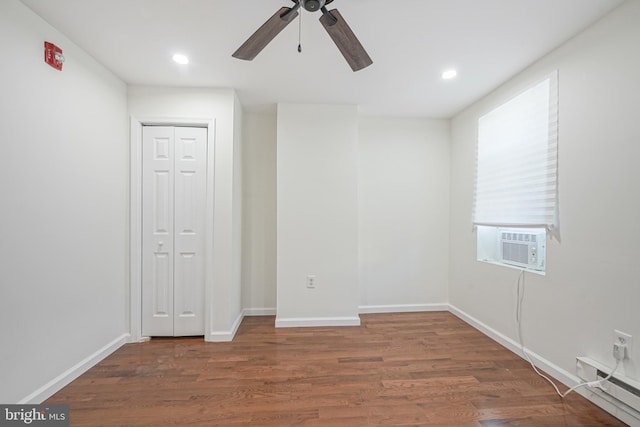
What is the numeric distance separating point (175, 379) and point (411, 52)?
3110 millimetres

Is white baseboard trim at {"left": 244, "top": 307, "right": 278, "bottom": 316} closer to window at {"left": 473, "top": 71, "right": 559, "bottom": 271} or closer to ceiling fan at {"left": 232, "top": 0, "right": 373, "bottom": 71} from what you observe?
window at {"left": 473, "top": 71, "right": 559, "bottom": 271}

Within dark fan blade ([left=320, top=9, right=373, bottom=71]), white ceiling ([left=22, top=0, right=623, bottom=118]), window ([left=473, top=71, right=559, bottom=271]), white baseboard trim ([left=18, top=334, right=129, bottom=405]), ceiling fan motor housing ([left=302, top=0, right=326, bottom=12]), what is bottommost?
white baseboard trim ([left=18, top=334, right=129, bottom=405])

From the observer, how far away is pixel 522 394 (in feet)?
5.56

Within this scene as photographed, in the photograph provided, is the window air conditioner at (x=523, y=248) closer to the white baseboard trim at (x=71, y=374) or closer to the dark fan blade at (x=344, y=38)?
the dark fan blade at (x=344, y=38)

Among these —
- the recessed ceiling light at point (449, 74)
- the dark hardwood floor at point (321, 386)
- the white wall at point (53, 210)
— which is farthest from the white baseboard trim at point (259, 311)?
the recessed ceiling light at point (449, 74)

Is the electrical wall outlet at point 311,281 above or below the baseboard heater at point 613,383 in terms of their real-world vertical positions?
above

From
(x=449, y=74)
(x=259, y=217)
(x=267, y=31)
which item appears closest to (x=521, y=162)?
(x=449, y=74)

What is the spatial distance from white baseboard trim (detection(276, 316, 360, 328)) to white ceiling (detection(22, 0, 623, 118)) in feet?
8.10

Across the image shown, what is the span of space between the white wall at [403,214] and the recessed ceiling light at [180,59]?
2.03 metres

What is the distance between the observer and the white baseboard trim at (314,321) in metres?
2.72

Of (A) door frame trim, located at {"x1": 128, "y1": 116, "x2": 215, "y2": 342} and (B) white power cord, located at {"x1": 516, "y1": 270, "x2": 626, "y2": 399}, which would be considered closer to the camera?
(B) white power cord, located at {"x1": 516, "y1": 270, "x2": 626, "y2": 399}

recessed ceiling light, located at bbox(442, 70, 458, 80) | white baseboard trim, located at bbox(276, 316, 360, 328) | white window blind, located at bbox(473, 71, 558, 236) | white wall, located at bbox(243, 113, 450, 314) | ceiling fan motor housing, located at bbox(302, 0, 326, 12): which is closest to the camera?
ceiling fan motor housing, located at bbox(302, 0, 326, 12)

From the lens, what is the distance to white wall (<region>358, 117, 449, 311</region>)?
318 cm

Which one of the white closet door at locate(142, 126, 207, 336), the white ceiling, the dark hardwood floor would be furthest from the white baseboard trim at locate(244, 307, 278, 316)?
the white ceiling
